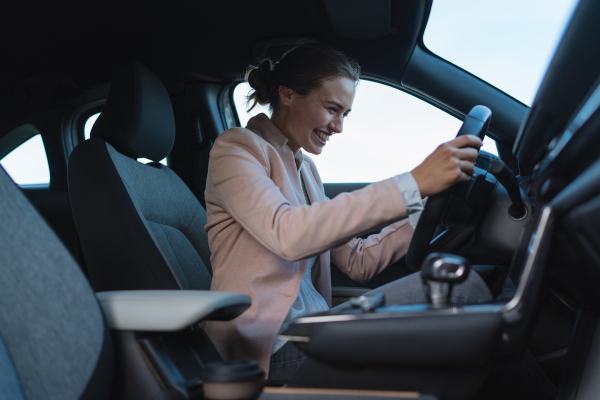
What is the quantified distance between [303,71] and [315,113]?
126 mm

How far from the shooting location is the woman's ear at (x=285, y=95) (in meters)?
1.35

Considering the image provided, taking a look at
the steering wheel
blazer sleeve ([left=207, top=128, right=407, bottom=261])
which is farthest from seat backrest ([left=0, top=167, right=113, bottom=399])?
the steering wheel

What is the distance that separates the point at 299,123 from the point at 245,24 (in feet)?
2.16

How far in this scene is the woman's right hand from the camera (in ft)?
2.53

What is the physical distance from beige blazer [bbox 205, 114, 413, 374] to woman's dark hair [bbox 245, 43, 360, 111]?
14 cm

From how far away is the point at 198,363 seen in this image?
0.82 m

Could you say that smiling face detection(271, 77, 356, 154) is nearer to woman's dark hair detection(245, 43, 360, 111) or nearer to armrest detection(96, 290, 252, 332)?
woman's dark hair detection(245, 43, 360, 111)

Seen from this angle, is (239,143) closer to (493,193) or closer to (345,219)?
(345,219)

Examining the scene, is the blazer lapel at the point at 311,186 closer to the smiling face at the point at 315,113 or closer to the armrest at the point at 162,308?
the smiling face at the point at 315,113

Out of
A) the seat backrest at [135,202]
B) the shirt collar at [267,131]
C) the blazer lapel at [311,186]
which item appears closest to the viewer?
the seat backrest at [135,202]

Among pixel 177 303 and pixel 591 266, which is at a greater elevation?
pixel 591 266

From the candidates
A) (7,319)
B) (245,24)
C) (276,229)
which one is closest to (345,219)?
(276,229)

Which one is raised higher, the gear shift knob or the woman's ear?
the woman's ear

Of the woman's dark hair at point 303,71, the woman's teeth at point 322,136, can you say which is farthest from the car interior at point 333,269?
the woman's teeth at point 322,136
